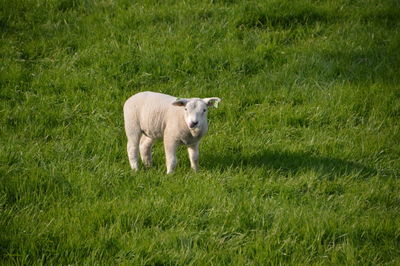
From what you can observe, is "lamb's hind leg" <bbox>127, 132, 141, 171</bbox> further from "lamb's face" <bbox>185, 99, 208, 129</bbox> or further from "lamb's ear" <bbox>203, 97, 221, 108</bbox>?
"lamb's ear" <bbox>203, 97, 221, 108</bbox>

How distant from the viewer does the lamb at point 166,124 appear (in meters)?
6.11

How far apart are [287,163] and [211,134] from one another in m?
1.21

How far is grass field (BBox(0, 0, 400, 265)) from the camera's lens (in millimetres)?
5172

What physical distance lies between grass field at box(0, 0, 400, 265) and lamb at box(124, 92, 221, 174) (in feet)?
0.84

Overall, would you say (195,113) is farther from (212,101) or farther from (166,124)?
(166,124)

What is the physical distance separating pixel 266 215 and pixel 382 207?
136cm

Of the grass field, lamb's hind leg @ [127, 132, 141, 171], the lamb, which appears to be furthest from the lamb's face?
lamb's hind leg @ [127, 132, 141, 171]

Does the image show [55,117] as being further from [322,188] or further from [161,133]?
[322,188]

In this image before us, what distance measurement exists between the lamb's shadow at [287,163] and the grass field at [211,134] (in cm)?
2

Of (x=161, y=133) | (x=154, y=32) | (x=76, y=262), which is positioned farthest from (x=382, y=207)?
(x=154, y=32)

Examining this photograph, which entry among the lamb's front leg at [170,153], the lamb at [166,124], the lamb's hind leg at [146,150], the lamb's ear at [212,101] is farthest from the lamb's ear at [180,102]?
the lamb's hind leg at [146,150]

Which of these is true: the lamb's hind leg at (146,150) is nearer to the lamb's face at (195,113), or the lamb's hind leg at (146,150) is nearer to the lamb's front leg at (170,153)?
the lamb's front leg at (170,153)

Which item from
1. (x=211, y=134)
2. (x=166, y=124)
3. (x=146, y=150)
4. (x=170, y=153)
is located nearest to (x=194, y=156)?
(x=170, y=153)

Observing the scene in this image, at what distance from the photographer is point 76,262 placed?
470 cm
